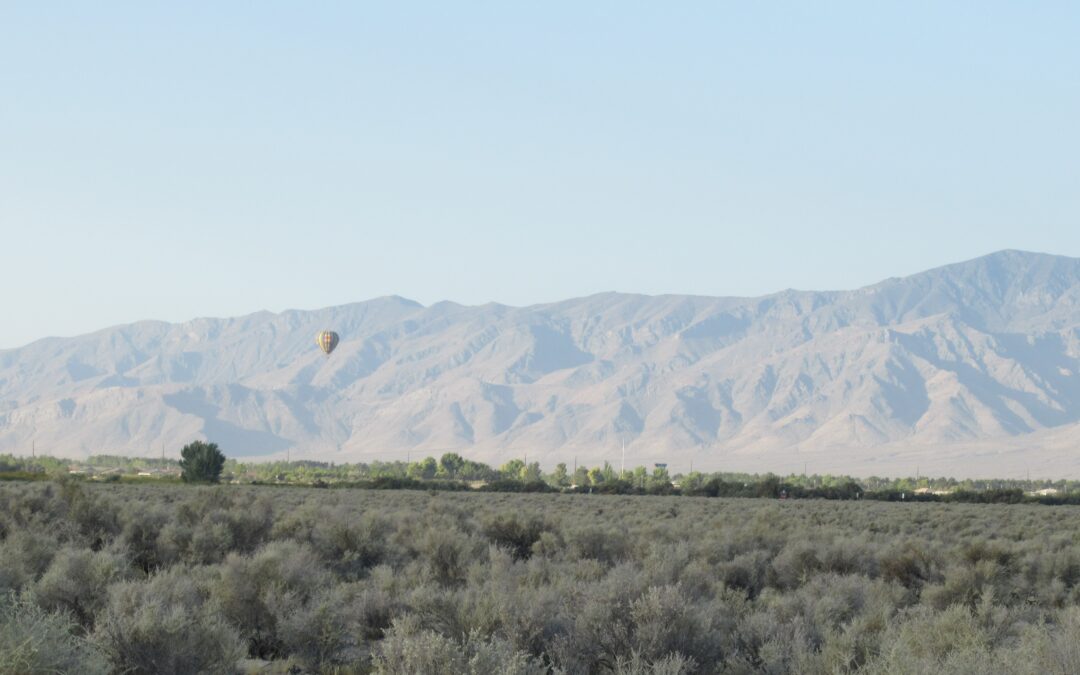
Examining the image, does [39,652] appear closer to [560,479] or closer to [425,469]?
[560,479]

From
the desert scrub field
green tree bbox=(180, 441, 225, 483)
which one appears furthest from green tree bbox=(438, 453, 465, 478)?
the desert scrub field

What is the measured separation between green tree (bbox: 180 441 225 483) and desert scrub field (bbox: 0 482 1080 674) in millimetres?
77515

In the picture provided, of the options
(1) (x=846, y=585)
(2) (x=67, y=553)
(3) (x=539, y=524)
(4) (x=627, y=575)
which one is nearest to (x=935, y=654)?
(4) (x=627, y=575)

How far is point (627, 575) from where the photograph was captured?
603 inches

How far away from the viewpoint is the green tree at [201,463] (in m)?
102

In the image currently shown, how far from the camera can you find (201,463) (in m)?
104

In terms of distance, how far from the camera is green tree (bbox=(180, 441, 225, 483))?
102m

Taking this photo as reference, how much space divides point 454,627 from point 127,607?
124 inches

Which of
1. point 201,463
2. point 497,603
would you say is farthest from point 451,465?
point 497,603

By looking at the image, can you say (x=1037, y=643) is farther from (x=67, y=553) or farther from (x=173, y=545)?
(x=173, y=545)

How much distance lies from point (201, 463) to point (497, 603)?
94.4 metres

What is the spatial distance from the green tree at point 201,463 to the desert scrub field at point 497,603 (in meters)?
77.5

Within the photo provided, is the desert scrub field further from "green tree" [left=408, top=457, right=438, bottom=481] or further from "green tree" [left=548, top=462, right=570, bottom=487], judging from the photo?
"green tree" [left=408, top=457, right=438, bottom=481]

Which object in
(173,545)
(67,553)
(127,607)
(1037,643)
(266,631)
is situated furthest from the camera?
(173,545)
